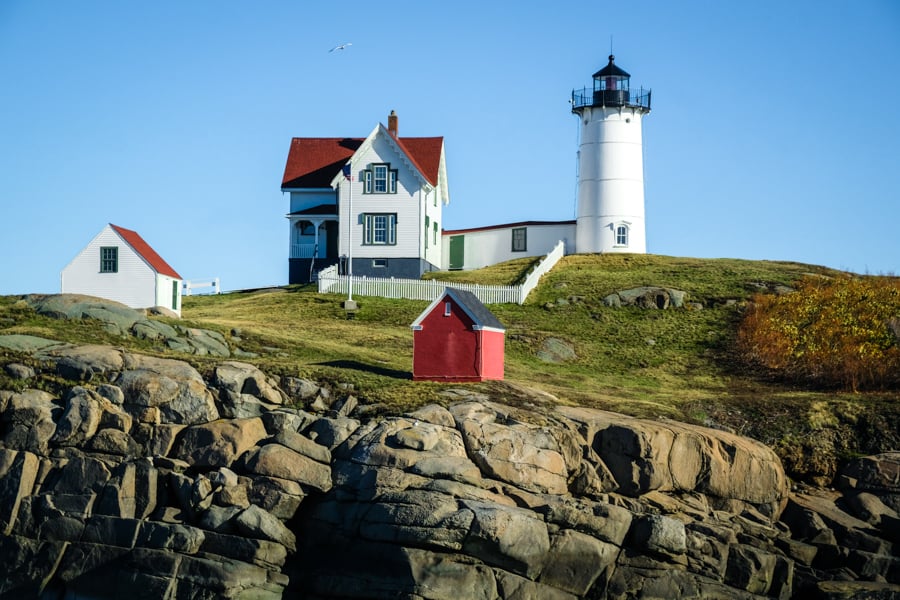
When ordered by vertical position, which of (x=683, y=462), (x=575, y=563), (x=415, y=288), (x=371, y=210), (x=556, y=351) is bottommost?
(x=575, y=563)

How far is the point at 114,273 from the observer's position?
126 feet

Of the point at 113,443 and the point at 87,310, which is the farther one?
the point at 87,310

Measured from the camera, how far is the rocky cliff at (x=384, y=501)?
22.0m

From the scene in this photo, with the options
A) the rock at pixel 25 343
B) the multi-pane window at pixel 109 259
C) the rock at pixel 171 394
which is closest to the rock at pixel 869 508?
the rock at pixel 171 394

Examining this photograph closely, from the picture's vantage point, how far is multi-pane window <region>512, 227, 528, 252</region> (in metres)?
57.3

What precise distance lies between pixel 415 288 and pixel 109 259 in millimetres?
14018

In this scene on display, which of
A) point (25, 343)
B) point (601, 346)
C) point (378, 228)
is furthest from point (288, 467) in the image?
point (378, 228)

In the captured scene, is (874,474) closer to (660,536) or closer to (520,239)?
(660,536)

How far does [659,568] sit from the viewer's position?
22.6 meters

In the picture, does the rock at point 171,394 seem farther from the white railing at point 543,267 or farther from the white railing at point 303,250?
the white railing at point 303,250

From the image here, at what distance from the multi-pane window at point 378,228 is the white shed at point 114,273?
47.0 feet

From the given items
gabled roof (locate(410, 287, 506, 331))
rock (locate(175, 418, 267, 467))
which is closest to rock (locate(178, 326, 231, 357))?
gabled roof (locate(410, 287, 506, 331))

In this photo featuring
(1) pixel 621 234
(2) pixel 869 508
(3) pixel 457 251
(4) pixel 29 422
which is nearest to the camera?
(4) pixel 29 422

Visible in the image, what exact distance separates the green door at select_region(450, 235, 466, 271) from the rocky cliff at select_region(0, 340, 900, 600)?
102 ft
